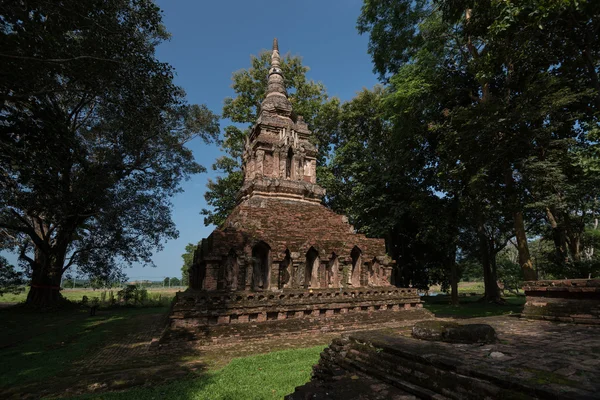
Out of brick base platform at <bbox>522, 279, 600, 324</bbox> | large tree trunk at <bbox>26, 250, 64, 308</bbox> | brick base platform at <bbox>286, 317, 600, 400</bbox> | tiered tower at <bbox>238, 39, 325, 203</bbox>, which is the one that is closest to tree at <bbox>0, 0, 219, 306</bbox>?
large tree trunk at <bbox>26, 250, 64, 308</bbox>

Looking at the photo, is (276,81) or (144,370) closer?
(144,370)

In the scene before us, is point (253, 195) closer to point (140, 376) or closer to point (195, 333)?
point (195, 333)

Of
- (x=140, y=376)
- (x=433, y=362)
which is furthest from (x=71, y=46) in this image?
(x=433, y=362)

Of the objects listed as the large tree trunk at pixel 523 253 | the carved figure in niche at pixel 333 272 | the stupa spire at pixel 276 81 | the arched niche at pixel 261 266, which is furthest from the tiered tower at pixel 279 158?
the large tree trunk at pixel 523 253

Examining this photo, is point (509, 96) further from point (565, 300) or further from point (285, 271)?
point (285, 271)

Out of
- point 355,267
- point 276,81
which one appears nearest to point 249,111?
point 276,81

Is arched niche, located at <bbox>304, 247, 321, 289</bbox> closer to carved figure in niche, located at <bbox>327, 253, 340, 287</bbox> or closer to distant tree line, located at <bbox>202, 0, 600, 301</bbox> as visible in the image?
carved figure in niche, located at <bbox>327, 253, 340, 287</bbox>

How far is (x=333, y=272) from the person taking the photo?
12.3 m

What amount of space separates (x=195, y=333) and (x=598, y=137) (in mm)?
12631

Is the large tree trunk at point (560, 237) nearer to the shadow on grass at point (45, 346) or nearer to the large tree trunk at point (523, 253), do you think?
the large tree trunk at point (523, 253)

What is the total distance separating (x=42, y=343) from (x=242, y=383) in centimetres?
A: 797

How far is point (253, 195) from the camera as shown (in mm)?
13508

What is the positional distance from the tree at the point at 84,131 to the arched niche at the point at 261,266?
568cm

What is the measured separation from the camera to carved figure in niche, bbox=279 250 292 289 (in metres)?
11.4
